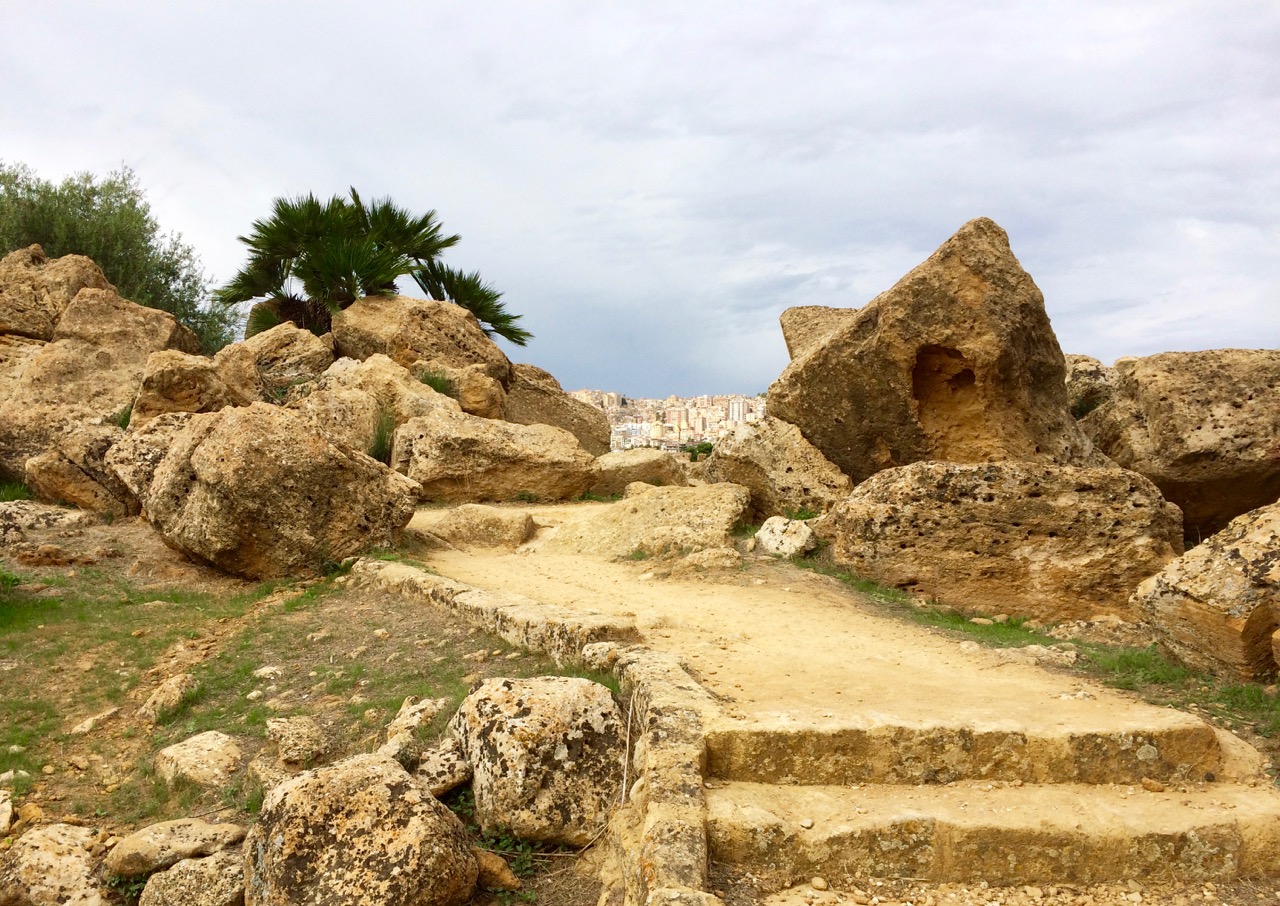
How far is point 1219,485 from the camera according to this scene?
10.6 metres

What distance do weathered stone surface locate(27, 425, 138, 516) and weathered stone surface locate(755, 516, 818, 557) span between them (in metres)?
7.70

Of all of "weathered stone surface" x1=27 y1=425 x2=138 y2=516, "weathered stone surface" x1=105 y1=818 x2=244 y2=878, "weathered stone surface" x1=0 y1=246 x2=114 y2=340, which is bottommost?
"weathered stone surface" x1=105 y1=818 x2=244 y2=878

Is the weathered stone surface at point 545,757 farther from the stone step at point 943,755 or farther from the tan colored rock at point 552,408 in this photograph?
the tan colored rock at point 552,408

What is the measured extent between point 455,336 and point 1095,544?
12218 millimetres

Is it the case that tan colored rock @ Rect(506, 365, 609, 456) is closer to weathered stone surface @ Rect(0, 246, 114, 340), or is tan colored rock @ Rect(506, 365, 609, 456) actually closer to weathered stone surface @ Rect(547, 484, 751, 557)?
weathered stone surface @ Rect(547, 484, 751, 557)

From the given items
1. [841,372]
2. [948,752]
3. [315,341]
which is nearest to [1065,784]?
[948,752]

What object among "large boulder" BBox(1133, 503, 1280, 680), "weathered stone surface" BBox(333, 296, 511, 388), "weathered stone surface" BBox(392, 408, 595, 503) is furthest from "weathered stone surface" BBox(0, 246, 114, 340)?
"large boulder" BBox(1133, 503, 1280, 680)

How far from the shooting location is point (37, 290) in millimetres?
17156

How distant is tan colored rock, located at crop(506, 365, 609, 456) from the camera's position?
17969 millimetres

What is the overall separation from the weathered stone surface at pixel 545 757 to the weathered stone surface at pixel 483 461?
8162mm

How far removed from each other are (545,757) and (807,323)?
340 inches

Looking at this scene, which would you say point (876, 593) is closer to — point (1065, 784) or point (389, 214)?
point (1065, 784)

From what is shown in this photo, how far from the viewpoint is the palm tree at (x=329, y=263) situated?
57.5ft

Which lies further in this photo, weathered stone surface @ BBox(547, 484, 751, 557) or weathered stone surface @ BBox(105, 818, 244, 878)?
weathered stone surface @ BBox(547, 484, 751, 557)
